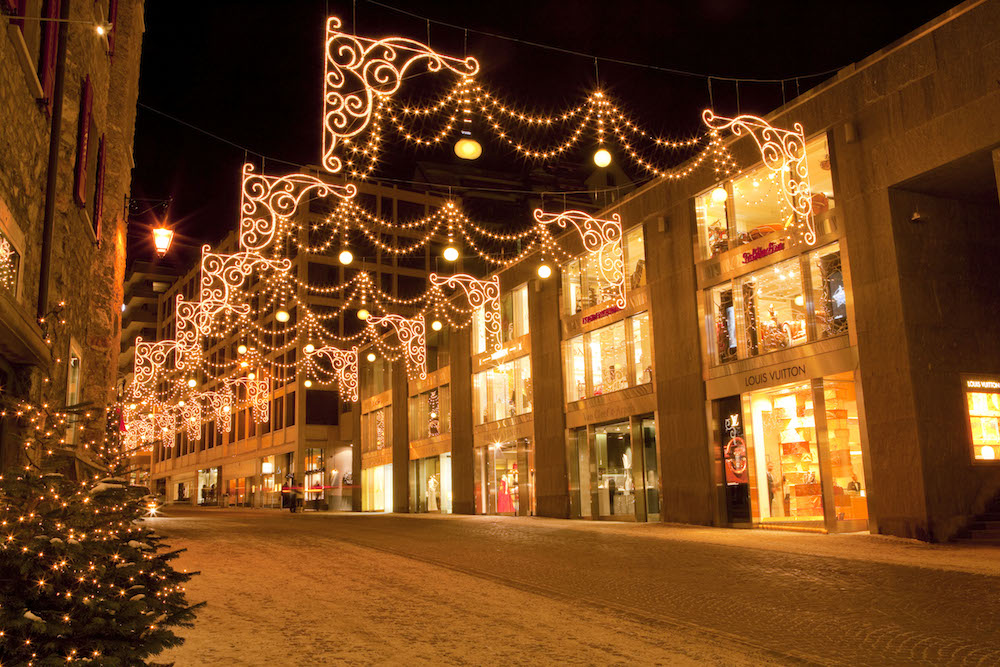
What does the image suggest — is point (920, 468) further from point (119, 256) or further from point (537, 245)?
point (119, 256)

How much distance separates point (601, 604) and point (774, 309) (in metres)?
12.1

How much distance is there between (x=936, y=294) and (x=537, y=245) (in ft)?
46.9

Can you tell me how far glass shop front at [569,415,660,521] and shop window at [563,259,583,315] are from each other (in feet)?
12.9

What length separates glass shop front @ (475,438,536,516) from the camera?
94.3 feet

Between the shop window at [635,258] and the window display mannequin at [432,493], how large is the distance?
53.8ft

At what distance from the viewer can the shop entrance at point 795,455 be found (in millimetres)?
17062

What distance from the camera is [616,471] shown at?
24.6 m

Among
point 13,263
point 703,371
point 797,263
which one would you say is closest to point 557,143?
point 797,263

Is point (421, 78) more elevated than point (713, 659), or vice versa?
point (421, 78)

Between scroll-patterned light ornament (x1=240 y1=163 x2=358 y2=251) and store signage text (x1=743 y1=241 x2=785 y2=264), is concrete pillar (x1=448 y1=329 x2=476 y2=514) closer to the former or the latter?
store signage text (x1=743 y1=241 x2=785 y2=264)

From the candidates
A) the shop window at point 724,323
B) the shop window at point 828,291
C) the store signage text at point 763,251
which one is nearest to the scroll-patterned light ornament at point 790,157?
the shop window at point 828,291

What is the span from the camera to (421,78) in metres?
13.8

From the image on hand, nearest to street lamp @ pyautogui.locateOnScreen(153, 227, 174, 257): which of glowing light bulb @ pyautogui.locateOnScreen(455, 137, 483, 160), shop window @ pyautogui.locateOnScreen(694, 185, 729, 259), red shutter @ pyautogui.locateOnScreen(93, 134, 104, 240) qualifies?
red shutter @ pyautogui.locateOnScreen(93, 134, 104, 240)

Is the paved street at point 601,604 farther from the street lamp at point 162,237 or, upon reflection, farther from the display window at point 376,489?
the display window at point 376,489
